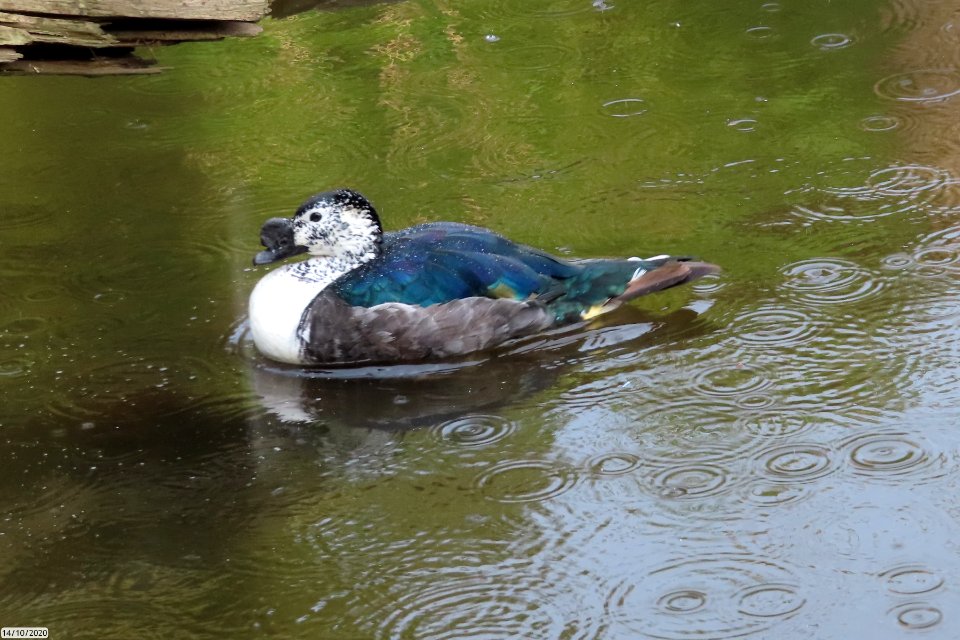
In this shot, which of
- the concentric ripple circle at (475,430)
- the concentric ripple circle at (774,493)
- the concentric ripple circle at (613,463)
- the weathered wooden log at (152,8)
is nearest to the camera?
the concentric ripple circle at (774,493)

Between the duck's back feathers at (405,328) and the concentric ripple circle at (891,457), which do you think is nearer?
the concentric ripple circle at (891,457)

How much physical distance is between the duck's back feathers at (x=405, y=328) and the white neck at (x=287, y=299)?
A: 5 centimetres

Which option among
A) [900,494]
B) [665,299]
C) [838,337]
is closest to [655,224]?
[665,299]

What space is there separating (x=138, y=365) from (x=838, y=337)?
9.95 feet

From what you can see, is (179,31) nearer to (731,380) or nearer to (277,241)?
(277,241)

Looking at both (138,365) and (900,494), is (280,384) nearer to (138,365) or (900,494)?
(138,365)

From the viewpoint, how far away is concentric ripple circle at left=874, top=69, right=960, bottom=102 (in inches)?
299

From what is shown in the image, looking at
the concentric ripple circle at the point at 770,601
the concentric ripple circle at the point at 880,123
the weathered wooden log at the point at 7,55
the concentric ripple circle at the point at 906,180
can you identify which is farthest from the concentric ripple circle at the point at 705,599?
the concentric ripple circle at the point at 880,123

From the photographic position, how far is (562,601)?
4105 millimetres

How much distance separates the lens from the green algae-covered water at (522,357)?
422cm

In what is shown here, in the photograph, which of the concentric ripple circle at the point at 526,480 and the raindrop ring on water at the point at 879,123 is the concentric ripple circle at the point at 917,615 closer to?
the concentric ripple circle at the point at 526,480

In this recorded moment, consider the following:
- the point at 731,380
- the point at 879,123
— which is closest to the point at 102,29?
the point at 731,380

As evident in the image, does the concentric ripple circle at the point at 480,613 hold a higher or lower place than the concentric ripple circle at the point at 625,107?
lower

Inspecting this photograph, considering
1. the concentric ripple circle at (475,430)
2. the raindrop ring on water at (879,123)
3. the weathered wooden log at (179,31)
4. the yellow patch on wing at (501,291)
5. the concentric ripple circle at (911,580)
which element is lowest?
the concentric ripple circle at (911,580)
